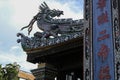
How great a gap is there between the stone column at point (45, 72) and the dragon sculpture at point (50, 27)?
65cm

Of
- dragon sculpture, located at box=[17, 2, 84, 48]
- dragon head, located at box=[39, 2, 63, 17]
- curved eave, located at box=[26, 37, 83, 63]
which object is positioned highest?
dragon head, located at box=[39, 2, 63, 17]

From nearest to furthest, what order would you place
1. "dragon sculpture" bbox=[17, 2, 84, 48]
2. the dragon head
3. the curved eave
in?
1. the curved eave
2. "dragon sculpture" bbox=[17, 2, 84, 48]
3. the dragon head

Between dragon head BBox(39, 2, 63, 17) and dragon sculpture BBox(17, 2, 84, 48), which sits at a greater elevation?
dragon head BBox(39, 2, 63, 17)

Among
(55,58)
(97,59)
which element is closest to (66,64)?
(55,58)

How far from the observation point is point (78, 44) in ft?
30.7

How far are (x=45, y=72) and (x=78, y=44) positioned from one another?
145 centimetres

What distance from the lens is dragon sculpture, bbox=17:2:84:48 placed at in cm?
1002

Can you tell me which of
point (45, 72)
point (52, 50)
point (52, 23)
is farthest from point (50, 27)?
point (45, 72)

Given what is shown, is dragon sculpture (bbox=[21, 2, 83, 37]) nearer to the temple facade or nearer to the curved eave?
the temple facade

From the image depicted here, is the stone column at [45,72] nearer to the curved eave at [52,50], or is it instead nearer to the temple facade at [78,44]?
the temple facade at [78,44]

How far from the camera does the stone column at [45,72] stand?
33.3 ft

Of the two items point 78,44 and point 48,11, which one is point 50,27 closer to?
point 48,11

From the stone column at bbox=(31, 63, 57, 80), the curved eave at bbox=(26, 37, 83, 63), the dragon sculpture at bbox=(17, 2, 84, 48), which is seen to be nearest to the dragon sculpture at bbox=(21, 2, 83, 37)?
the dragon sculpture at bbox=(17, 2, 84, 48)

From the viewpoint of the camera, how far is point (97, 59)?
8.83 metres
